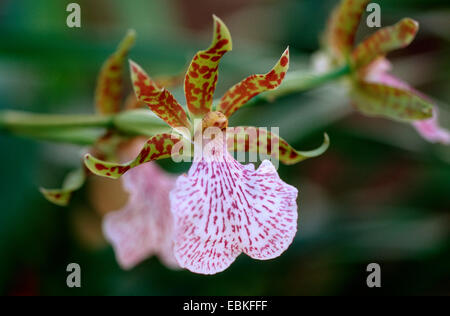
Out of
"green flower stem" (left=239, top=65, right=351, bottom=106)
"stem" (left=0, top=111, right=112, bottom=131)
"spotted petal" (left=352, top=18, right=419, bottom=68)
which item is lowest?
"stem" (left=0, top=111, right=112, bottom=131)

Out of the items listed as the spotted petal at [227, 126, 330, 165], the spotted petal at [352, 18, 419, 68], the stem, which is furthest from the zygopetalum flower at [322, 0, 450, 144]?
the stem

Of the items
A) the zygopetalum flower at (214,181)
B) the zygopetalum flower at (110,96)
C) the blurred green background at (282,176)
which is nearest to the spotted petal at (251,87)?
the zygopetalum flower at (214,181)

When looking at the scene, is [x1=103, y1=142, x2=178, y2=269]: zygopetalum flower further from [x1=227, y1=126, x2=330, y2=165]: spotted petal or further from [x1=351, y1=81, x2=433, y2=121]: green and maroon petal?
[x1=351, y1=81, x2=433, y2=121]: green and maroon petal

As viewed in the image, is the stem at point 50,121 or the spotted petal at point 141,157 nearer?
the spotted petal at point 141,157

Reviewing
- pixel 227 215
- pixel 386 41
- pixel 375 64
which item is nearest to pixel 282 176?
pixel 375 64

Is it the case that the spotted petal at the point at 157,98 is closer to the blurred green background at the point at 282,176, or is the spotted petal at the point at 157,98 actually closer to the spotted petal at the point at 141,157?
the spotted petal at the point at 141,157

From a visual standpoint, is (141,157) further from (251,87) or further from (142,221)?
(142,221)
